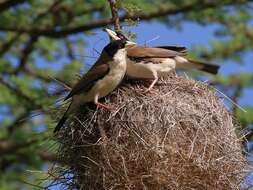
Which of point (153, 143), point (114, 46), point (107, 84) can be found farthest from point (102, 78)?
point (153, 143)

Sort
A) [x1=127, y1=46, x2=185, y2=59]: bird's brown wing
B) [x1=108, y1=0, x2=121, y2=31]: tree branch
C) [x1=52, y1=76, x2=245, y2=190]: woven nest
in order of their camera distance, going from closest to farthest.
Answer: [x1=52, y1=76, x2=245, y2=190]: woven nest < [x1=108, y1=0, x2=121, y2=31]: tree branch < [x1=127, y1=46, x2=185, y2=59]: bird's brown wing

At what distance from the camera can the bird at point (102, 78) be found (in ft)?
12.6

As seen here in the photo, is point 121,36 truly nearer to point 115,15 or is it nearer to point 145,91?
point 115,15

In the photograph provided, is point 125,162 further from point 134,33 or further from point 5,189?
point 5,189

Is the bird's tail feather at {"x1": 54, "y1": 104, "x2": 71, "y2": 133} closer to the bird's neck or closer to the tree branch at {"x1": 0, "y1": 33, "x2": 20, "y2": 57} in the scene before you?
the bird's neck

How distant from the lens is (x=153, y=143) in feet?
11.9

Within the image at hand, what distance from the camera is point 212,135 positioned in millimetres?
3799

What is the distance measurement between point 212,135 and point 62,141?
28.2 inches

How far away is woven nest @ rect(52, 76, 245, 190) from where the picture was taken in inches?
142

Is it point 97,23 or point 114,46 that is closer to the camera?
point 114,46

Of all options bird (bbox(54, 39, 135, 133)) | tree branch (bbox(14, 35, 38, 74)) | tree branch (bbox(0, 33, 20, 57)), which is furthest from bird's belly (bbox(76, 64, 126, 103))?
tree branch (bbox(0, 33, 20, 57))

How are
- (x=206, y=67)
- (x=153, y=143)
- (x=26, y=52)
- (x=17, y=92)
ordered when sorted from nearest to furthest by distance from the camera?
(x=153, y=143), (x=206, y=67), (x=17, y=92), (x=26, y=52)

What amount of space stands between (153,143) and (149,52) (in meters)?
0.58

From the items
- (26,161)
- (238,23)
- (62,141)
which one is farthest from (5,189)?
(62,141)
